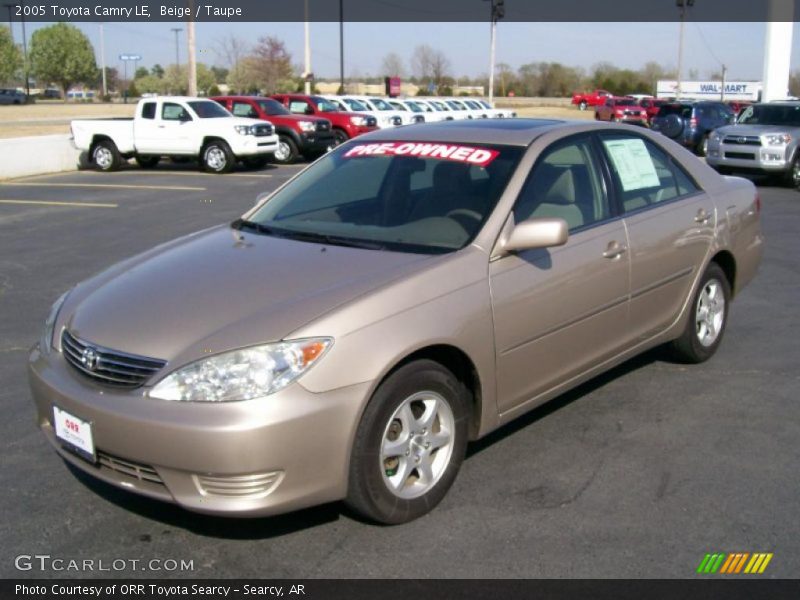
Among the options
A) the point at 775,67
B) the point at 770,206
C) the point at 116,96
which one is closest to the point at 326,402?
the point at 770,206

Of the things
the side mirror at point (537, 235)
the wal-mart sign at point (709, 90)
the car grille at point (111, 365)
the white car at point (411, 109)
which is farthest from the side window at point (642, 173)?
the wal-mart sign at point (709, 90)

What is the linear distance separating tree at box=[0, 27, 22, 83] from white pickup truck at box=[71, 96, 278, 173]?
2932 inches

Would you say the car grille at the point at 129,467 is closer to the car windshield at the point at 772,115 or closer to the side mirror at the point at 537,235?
the side mirror at the point at 537,235

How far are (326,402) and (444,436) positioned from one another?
76 centimetres

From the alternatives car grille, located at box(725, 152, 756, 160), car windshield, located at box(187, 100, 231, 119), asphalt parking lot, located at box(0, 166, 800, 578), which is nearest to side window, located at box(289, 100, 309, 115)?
car windshield, located at box(187, 100, 231, 119)

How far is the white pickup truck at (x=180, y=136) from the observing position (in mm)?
20391

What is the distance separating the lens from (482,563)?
3352mm

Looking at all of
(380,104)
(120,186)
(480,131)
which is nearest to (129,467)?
(480,131)

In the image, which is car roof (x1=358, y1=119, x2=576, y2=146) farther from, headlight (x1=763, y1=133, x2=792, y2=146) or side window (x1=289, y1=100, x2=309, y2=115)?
side window (x1=289, y1=100, x2=309, y2=115)

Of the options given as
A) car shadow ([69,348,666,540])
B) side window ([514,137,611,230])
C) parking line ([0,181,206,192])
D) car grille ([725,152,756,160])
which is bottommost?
car shadow ([69,348,666,540])

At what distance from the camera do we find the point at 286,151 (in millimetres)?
23281

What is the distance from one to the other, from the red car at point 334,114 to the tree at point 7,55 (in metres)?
71.8

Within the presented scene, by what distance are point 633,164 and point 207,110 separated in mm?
17250

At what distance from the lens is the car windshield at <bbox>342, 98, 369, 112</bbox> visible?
2743 cm
